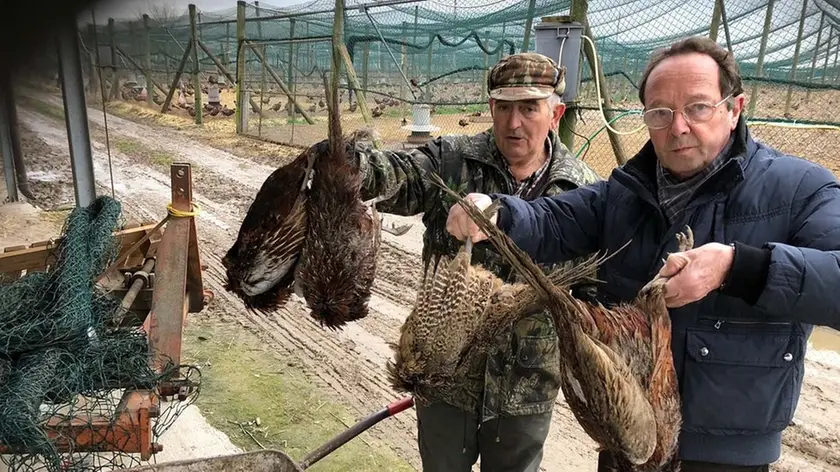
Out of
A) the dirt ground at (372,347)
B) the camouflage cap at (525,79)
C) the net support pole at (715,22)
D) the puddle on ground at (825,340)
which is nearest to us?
the camouflage cap at (525,79)

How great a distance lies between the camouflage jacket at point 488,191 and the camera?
2.53 metres

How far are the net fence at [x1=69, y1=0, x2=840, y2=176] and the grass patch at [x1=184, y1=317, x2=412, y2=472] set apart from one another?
2448 millimetres

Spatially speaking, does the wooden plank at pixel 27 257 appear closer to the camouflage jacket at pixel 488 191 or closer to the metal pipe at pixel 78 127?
the metal pipe at pixel 78 127

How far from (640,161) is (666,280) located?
2.00 feet

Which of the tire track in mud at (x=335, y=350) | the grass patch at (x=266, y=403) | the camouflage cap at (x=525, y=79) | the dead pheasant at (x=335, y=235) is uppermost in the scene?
the camouflage cap at (x=525, y=79)

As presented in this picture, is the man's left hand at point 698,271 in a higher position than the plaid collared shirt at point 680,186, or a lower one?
lower

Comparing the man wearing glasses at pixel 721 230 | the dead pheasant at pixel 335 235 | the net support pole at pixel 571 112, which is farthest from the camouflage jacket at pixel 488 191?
the net support pole at pixel 571 112

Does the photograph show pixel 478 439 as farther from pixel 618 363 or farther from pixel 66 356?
pixel 66 356

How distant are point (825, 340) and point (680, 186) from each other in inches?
168

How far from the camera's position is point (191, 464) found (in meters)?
2.21

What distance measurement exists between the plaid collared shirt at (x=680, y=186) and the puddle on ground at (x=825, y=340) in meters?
4.03

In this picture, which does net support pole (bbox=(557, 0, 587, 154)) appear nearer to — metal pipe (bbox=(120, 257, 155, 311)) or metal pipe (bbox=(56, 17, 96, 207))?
metal pipe (bbox=(120, 257, 155, 311))

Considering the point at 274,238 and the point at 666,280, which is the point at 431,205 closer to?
the point at 274,238

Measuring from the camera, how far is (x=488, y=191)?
2699mm
